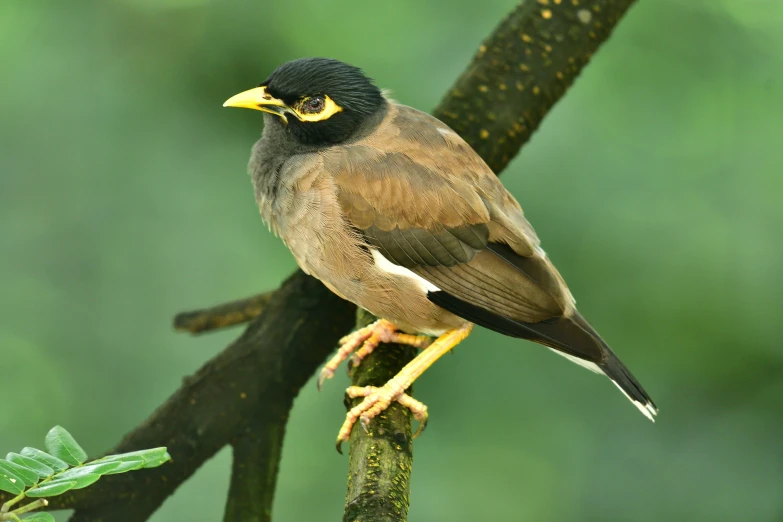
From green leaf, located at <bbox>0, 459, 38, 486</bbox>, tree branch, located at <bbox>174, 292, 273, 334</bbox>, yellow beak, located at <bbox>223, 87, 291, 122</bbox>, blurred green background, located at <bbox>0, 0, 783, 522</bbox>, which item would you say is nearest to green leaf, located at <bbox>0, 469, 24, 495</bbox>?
green leaf, located at <bbox>0, 459, 38, 486</bbox>

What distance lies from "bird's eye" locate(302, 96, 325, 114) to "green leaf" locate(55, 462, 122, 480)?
1.40 metres

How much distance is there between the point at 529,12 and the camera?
9.39 ft

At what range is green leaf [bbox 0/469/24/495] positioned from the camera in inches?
50.6

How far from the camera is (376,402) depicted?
7.06 feet

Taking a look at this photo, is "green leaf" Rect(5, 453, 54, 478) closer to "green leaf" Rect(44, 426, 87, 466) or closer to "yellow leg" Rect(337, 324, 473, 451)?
"green leaf" Rect(44, 426, 87, 466)

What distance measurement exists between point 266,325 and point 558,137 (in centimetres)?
143

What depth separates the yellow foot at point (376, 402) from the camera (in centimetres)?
211

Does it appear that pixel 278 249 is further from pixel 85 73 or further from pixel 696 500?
pixel 696 500

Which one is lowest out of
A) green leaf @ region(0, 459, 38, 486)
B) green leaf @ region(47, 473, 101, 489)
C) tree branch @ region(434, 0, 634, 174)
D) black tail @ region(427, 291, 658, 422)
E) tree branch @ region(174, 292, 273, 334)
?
tree branch @ region(174, 292, 273, 334)

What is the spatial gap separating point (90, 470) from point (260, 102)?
141 centimetres

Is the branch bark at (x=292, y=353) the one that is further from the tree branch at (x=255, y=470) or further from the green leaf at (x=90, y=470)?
the green leaf at (x=90, y=470)

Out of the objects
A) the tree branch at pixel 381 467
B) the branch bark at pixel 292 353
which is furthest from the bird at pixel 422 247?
the branch bark at pixel 292 353

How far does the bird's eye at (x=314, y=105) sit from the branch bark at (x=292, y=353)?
47 cm

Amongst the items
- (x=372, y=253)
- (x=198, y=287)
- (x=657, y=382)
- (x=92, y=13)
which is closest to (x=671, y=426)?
(x=657, y=382)
